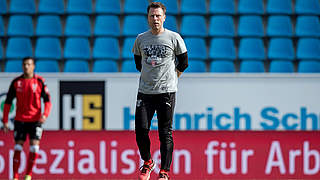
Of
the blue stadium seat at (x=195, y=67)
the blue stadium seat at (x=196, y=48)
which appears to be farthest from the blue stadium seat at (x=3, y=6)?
the blue stadium seat at (x=195, y=67)

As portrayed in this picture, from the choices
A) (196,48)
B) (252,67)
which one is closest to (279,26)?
(252,67)

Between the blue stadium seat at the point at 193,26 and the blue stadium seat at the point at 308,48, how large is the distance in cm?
189

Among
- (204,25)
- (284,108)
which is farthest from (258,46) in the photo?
(284,108)

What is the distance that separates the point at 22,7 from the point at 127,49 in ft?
7.77

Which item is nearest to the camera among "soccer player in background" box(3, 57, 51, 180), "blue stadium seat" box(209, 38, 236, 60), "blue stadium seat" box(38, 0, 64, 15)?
"soccer player in background" box(3, 57, 51, 180)

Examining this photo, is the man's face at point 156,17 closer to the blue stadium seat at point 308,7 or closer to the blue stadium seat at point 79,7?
the blue stadium seat at point 79,7

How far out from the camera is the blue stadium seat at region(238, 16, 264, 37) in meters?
10.1

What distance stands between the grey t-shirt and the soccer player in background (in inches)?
68.9

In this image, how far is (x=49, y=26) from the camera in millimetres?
9992

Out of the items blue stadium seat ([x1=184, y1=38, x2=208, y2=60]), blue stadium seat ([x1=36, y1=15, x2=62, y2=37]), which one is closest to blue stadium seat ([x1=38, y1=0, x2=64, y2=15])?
blue stadium seat ([x1=36, y1=15, x2=62, y2=37])

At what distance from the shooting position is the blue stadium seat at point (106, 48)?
9630mm

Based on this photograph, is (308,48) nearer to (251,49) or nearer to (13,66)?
(251,49)

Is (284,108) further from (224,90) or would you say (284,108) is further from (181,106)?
(181,106)

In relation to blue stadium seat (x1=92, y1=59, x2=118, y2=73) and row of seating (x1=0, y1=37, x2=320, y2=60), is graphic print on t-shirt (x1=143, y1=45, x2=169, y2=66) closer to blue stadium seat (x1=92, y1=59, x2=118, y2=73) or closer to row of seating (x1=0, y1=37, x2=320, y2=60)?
blue stadium seat (x1=92, y1=59, x2=118, y2=73)
